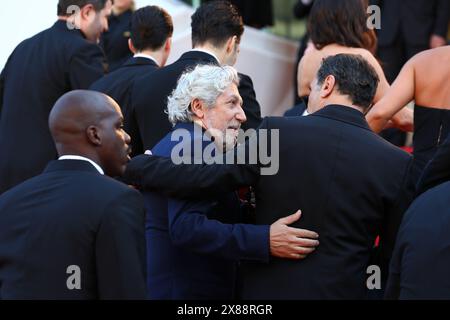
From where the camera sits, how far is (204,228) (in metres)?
3.84

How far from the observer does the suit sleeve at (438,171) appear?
3.69 meters

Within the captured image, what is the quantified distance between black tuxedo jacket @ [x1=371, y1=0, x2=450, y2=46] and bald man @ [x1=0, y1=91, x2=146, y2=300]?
5.23 meters

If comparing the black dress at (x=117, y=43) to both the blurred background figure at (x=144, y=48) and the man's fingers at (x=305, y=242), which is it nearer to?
the blurred background figure at (x=144, y=48)

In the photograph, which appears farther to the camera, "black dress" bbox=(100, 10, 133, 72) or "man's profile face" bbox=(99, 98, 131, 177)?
"black dress" bbox=(100, 10, 133, 72)

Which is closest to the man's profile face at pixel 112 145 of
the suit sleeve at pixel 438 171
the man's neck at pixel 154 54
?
the suit sleeve at pixel 438 171

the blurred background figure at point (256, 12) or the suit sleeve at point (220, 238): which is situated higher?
the blurred background figure at point (256, 12)

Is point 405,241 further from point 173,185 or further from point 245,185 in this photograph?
point 173,185

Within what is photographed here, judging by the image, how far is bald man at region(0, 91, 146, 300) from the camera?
10.8 ft

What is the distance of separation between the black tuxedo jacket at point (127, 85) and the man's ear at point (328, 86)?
5.34 feet

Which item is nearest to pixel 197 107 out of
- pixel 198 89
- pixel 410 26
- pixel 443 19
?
pixel 198 89

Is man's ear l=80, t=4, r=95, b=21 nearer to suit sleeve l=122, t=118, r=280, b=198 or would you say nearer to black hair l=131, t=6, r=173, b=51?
black hair l=131, t=6, r=173, b=51

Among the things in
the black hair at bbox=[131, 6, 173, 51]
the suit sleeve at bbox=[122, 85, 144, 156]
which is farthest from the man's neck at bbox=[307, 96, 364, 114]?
the black hair at bbox=[131, 6, 173, 51]

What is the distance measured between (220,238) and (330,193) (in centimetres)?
48
